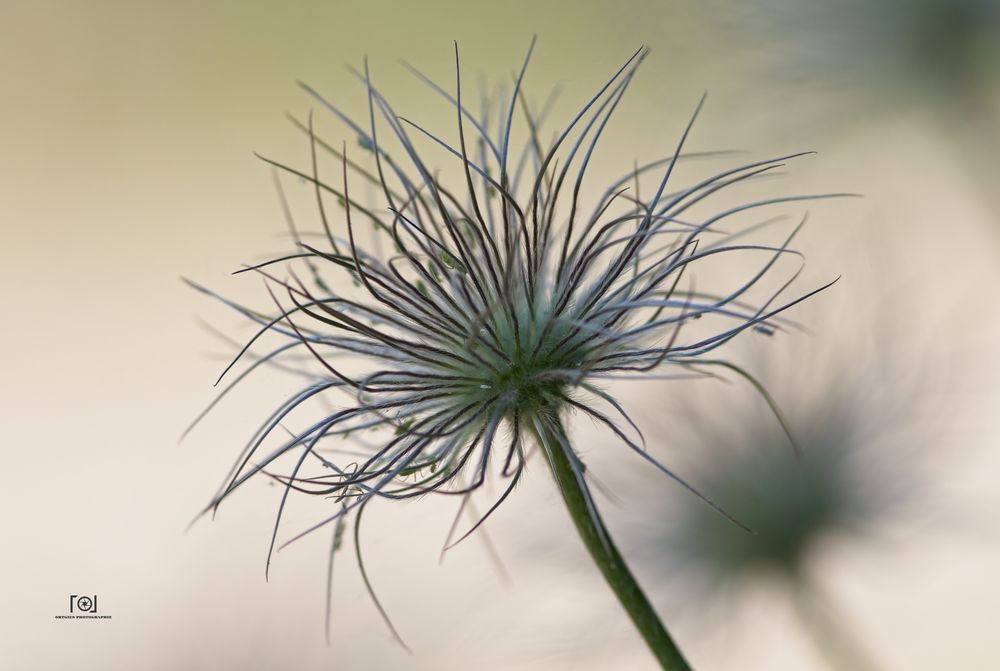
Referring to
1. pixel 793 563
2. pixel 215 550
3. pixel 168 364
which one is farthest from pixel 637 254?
pixel 168 364

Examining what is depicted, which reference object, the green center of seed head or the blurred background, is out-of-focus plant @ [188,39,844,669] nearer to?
the green center of seed head

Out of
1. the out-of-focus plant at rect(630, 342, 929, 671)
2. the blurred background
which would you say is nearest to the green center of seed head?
the blurred background

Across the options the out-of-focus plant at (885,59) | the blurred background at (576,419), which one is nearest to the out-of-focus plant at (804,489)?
the blurred background at (576,419)

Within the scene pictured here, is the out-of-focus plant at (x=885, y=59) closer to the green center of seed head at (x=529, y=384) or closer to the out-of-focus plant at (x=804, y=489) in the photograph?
the out-of-focus plant at (x=804, y=489)

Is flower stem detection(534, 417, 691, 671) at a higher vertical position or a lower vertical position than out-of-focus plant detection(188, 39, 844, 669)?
lower

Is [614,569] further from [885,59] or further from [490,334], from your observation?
[885,59]

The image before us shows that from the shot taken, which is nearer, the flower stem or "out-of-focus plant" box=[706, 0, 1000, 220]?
the flower stem

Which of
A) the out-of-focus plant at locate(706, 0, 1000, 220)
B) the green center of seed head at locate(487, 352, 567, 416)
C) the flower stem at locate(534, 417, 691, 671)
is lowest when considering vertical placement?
the flower stem at locate(534, 417, 691, 671)
